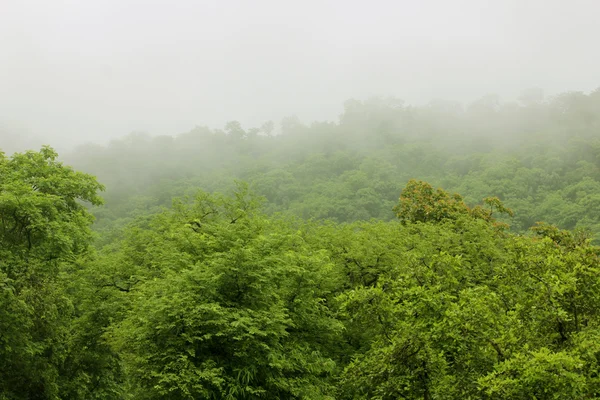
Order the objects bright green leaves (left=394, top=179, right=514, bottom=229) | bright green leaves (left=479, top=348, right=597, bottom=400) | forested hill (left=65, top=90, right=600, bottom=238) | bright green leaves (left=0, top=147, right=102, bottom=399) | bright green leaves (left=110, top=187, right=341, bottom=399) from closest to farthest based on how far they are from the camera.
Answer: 1. bright green leaves (left=479, top=348, right=597, bottom=400)
2. bright green leaves (left=110, top=187, right=341, bottom=399)
3. bright green leaves (left=0, top=147, right=102, bottom=399)
4. bright green leaves (left=394, top=179, right=514, bottom=229)
5. forested hill (left=65, top=90, right=600, bottom=238)

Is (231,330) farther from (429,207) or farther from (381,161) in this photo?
(381,161)

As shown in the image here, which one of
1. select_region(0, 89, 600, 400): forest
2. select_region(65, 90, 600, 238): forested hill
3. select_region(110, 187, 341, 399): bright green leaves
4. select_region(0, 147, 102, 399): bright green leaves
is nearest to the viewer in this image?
select_region(0, 89, 600, 400): forest

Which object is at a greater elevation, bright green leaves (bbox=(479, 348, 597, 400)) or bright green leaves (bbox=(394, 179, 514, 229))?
bright green leaves (bbox=(479, 348, 597, 400))

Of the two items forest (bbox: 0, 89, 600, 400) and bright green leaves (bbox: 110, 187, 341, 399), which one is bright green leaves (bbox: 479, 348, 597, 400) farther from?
bright green leaves (bbox: 110, 187, 341, 399)

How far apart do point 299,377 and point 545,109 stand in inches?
5211

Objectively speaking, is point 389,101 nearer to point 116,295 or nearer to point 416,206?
point 416,206

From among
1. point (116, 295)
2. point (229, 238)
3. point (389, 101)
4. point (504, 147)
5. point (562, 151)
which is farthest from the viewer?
point (389, 101)

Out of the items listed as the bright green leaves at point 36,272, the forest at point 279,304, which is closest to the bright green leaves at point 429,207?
the forest at point 279,304

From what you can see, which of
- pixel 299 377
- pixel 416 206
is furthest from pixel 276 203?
pixel 299 377

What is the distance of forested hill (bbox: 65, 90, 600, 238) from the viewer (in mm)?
82062

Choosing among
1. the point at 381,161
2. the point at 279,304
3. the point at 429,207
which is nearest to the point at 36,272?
the point at 279,304

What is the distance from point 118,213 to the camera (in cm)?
9919

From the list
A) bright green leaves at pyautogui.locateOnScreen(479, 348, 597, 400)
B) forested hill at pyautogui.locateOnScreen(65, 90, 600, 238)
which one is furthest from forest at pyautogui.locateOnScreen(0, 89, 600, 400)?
forested hill at pyautogui.locateOnScreen(65, 90, 600, 238)

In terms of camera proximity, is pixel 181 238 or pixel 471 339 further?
pixel 181 238
